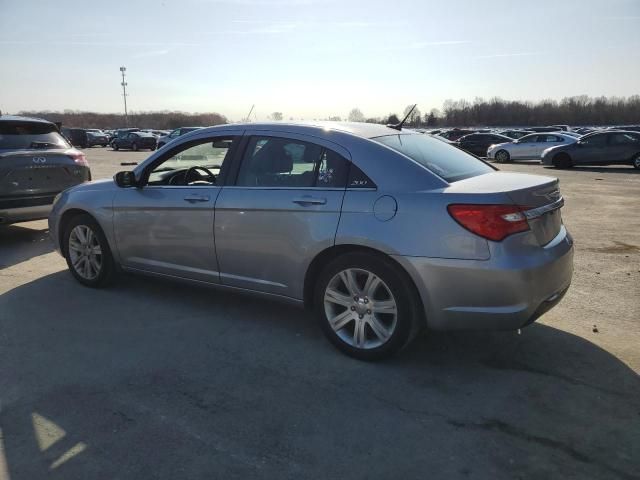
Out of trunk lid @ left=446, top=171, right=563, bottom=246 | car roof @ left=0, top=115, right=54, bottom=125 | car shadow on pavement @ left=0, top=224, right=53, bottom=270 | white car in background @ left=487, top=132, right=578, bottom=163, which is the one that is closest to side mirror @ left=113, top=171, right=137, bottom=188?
car shadow on pavement @ left=0, top=224, right=53, bottom=270

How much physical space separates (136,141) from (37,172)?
1359 inches

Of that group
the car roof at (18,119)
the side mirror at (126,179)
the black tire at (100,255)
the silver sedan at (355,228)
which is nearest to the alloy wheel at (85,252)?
the black tire at (100,255)

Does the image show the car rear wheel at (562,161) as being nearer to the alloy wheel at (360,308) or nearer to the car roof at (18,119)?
the car roof at (18,119)

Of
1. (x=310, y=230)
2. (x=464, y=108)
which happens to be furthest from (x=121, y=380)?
(x=464, y=108)

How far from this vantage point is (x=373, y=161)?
3.62 m

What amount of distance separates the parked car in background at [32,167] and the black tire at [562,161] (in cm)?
1861

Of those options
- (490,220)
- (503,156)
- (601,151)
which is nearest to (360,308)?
(490,220)

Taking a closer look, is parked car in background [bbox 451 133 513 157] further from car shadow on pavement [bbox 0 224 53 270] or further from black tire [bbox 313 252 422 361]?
black tire [bbox 313 252 422 361]

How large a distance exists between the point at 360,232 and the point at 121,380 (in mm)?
1832

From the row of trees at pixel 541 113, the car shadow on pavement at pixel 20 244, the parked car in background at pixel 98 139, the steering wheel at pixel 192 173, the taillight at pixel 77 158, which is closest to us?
the steering wheel at pixel 192 173

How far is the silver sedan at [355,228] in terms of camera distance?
3232 mm

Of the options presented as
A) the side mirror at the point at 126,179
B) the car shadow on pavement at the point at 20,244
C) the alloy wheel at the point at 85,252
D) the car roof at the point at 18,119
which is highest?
the car roof at the point at 18,119

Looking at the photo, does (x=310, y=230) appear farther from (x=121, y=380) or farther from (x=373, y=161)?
(x=121, y=380)

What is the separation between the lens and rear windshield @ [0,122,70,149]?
7.18m
